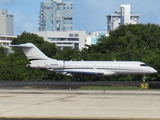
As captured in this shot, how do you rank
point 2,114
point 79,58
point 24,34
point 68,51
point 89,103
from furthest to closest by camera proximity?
point 24,34, point 68,51, point 79,58, point 89,103, point 2,114

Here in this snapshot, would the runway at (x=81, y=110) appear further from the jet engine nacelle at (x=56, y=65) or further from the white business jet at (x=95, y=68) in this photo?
the jet engine nacelle at (x=56, y=65)

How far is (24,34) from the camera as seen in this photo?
5443 inches

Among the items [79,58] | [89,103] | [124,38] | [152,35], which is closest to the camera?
[89,103]

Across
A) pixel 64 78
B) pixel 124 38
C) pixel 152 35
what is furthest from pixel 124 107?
pixel 152 35

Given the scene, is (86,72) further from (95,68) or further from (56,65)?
(56,65)

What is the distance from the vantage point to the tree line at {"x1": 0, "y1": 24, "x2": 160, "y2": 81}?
67.1 meters

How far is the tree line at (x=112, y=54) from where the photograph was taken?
220 feet

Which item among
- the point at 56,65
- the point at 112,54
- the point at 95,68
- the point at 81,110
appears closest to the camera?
the point at 81,110

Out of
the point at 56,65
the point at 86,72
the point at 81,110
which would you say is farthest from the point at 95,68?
the point at 81,110

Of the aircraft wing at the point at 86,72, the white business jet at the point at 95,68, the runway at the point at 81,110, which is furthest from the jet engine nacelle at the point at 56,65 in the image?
the runway at the point at 81,110

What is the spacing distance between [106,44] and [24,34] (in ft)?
145

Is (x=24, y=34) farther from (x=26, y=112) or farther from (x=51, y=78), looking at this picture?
(x=26, y=112)

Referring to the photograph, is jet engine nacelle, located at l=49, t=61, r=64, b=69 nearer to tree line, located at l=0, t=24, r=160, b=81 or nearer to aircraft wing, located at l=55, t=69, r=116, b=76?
aircraft wing, located at l=55, t=69, r=116, b=76

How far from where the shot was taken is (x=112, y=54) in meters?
76.8
